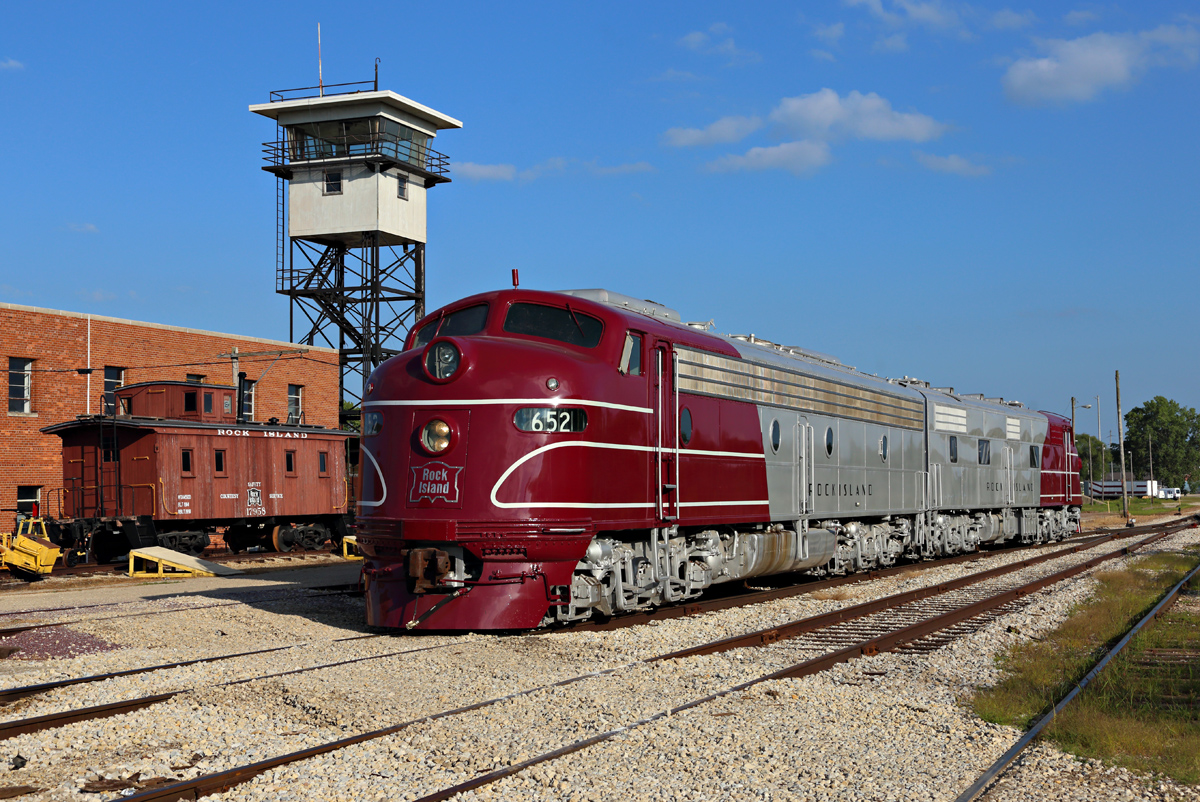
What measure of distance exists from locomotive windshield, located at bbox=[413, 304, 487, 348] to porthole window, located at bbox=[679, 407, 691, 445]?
3019mm

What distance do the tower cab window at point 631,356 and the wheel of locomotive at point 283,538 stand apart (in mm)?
21092

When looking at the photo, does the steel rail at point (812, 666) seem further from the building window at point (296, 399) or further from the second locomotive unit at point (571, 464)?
the building window at point (296, 399)

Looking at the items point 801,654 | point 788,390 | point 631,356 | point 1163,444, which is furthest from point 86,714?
point 1163,444

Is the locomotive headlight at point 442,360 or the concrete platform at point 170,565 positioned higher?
the locomotive headlight at point 442,360

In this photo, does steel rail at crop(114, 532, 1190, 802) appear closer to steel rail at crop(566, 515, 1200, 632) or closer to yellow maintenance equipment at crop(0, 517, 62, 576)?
steel rail at crop(566, 515, 1200, 632)

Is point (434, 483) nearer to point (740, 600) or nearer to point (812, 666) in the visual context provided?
point (812, 666)

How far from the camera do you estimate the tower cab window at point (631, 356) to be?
1286cm

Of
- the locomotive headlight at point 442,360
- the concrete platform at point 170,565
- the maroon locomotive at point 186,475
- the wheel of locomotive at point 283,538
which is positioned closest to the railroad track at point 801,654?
the locomotive headlight at point 442,360

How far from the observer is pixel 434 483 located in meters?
11.9

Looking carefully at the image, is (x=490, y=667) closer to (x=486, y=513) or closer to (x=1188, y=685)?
(x=486, y=513)

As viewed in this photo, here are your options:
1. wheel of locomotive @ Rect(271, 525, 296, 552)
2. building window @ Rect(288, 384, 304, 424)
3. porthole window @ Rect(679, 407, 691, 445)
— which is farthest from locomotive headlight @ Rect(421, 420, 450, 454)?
building window @ Rect(288, 384, 304, 424)

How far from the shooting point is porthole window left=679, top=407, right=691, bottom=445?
14.0 meters

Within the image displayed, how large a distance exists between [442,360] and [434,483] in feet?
4.61

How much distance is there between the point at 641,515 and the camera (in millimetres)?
13102
